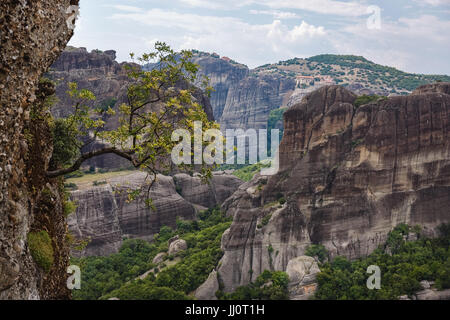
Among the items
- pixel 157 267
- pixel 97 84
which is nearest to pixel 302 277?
pixel 157 267

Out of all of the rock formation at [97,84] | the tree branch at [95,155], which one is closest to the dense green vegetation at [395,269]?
the rock formation at [97,84]

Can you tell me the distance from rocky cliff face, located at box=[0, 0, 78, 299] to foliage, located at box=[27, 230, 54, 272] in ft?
0.40

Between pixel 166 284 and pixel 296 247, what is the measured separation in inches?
471

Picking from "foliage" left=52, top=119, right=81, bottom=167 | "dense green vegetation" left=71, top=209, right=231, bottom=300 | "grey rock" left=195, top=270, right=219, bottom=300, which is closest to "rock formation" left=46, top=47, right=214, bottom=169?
"dense green vegetation" left=71, top=209, right=231, bottom=300

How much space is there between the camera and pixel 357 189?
34.7 m

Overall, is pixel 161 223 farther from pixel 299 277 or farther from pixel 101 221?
pixel 299 277

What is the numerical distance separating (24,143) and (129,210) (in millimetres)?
36929

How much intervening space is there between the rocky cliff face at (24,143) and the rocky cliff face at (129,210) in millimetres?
28705

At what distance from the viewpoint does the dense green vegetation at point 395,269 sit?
93.0 ft

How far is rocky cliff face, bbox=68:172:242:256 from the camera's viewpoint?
4031 cm

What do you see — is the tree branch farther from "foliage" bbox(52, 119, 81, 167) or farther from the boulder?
the boulder

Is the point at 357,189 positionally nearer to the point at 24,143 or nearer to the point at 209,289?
the point at 209,289
